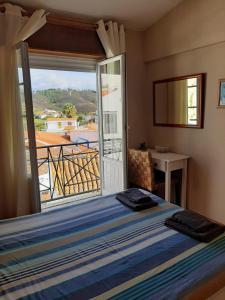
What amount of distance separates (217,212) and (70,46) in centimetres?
261

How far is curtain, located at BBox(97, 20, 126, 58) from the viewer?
9.66ft

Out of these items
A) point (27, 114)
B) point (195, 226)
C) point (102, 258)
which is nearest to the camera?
point (102, 258)

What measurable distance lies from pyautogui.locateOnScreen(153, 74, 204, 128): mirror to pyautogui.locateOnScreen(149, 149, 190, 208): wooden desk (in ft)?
1.42

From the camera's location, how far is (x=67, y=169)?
4.30m

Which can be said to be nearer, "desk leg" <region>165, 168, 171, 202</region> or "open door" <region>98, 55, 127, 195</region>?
"desk leg" <region>165, 168, 171, 202</region>

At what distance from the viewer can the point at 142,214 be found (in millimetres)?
1894

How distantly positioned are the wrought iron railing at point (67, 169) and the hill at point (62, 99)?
660 millimetres

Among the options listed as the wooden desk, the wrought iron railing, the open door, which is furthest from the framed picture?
the wrought iron railing

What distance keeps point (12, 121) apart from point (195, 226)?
1.97 meters

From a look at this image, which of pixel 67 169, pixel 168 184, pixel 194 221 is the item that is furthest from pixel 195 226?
pixel 67 169

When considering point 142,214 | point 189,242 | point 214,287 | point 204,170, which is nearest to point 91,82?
point 204,170

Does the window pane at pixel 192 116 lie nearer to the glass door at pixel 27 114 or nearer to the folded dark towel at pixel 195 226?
the folded dark towel at pixel 195 226

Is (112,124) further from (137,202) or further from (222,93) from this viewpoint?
(137,202)

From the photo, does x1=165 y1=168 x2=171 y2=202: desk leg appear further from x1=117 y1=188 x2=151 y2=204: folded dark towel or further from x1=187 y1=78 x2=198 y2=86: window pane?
x1=187 y1=78 x2=198 y2=86: window pane
